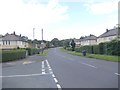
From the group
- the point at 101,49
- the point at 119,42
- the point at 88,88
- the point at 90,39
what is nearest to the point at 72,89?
the point at 88,88

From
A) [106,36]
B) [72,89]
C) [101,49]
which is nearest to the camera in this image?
[72,89]

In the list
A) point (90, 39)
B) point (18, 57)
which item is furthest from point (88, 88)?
point (90, 39)

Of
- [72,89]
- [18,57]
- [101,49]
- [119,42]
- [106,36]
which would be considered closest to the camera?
[72,89]

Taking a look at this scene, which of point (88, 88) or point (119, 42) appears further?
point (119, 42)

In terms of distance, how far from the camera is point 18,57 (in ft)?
149

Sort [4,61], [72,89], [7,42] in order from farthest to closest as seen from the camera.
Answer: [7,42] → [4,61] → [72,89]

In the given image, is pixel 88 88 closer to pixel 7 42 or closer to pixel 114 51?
pixel 114 51

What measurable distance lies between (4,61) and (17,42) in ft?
267

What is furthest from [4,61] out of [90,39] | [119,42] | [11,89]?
[90,39]

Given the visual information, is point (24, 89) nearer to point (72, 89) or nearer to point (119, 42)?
point (72, 89)

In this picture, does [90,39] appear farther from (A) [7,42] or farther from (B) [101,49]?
(B) [101,49]

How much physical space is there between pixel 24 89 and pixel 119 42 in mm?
39688

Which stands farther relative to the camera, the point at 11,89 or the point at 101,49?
the point at 101,49

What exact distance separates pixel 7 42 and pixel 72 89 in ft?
351
